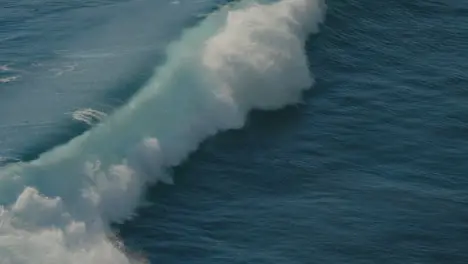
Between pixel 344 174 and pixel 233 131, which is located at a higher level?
pixel 233 131

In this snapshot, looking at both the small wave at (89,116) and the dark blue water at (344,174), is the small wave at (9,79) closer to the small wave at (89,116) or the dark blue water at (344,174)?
the small wave at (89,116)

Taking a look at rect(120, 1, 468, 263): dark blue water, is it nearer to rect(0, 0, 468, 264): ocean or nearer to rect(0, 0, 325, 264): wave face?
rect(0, 0, 468, 264): ocean

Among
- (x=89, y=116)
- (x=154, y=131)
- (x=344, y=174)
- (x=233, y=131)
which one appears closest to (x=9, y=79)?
(x=89, y=116)

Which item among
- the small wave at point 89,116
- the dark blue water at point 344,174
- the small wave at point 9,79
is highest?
the small wave at point 9,79

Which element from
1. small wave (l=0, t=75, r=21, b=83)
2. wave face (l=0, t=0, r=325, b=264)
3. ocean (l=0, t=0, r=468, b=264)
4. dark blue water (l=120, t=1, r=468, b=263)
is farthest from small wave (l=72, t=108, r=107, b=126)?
small wave (l=0, t=75, r=21, b=83)

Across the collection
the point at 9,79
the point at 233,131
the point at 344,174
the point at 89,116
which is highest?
the point at 9,79

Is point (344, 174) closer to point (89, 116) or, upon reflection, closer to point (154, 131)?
point (154, 131)

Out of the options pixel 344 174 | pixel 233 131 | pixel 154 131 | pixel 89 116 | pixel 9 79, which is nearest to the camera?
pixel 344 174

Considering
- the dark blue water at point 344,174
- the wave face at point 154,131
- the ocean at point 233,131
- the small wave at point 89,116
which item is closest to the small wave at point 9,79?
the ocean at point 233,131
